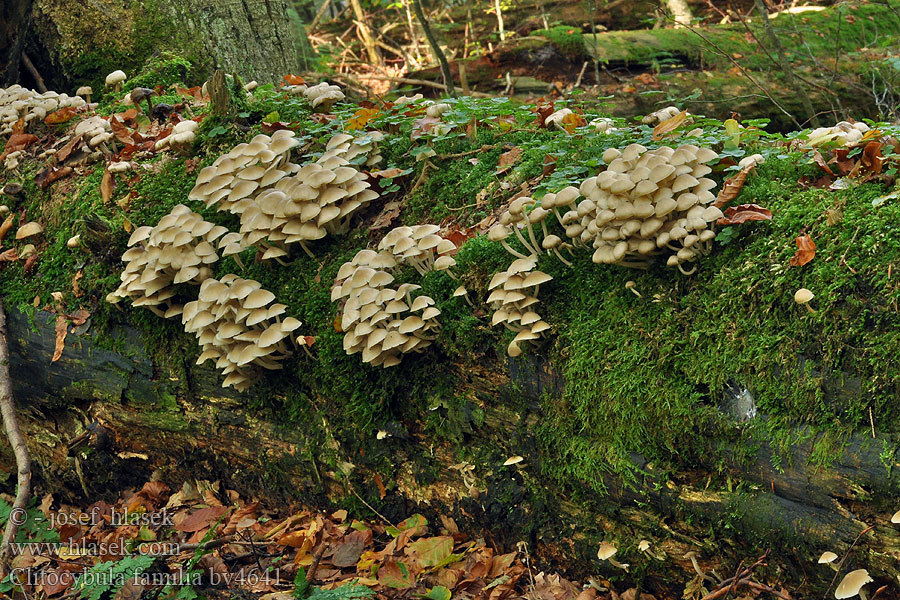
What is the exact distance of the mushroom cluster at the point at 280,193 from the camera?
3.93 metres

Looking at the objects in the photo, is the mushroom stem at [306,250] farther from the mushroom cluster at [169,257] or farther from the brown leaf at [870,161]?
the brown leaf at [870,161]

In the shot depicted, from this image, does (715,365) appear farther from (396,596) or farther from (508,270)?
(396,596)

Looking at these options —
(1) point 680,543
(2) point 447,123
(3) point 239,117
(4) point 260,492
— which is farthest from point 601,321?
(3) point 239,117

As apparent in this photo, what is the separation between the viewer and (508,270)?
10.7 ft

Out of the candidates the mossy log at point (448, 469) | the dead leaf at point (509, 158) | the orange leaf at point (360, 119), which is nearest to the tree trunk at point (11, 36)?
the mossy log at point (448, 469)

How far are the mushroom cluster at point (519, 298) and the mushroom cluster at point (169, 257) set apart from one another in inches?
75.0

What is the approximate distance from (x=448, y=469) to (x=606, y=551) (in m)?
0.98

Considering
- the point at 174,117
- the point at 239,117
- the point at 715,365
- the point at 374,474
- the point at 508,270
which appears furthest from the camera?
the point at 174,117

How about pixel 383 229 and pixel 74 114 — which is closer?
pixel 383 229

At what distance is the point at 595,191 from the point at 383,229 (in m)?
1.53

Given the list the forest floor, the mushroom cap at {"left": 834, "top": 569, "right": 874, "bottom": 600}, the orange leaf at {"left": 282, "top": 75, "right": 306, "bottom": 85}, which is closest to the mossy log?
the forest floor

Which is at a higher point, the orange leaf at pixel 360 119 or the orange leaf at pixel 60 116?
the orange leaf at pixel 60 116

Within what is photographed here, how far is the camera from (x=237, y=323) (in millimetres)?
3922
